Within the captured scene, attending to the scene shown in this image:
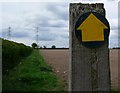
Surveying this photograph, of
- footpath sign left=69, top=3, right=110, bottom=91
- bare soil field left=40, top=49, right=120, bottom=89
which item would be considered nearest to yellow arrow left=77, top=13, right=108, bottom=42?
footpath sign left=69, top=3, right=110, bottom=91

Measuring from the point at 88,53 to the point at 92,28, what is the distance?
13.5 inches

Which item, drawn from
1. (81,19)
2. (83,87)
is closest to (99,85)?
(83,87)

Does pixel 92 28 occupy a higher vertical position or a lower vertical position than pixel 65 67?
higher

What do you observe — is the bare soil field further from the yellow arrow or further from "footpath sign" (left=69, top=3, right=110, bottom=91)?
the yellow arrow

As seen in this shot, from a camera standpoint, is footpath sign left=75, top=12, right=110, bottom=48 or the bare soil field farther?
the bare soil field

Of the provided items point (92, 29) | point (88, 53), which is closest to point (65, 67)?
point (88, 53)

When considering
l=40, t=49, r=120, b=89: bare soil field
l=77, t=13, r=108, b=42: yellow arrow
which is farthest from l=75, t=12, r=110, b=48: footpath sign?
l=40, t=49, r=120, b=89: bare soil field

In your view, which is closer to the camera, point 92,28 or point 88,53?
point 92,28

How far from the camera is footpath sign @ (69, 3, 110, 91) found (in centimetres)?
382

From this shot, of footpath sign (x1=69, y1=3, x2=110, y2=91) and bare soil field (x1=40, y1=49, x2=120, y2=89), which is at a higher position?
footpath sign (x1=69, y1=3, x2=110, y2=91)

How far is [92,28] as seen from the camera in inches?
146

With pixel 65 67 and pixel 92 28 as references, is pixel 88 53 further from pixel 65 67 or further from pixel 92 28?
pixel 65 67

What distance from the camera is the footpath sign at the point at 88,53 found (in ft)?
12.5

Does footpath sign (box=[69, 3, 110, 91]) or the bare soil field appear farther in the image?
the bare soil field
